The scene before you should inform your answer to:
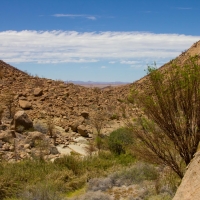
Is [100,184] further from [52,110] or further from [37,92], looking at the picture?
[37,92]

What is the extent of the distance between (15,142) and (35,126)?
3599 mm

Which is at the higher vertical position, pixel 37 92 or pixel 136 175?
pixel 37 92

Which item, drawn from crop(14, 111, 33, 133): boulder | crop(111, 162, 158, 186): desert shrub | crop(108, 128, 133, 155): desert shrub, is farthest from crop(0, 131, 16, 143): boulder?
crop(111, 162, 158, 186): desert shrub

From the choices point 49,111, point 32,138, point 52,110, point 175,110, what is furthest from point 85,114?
point 175,110

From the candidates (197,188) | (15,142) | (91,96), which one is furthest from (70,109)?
(197,188)

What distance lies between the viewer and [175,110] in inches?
371

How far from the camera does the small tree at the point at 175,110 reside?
30.1 feet

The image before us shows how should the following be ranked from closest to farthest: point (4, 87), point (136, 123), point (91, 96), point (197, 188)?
point (197, 188)
point (136, 123)
point (4, 87)
point (91, 96)

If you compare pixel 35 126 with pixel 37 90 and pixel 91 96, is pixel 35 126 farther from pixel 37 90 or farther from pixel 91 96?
pixel 91 96

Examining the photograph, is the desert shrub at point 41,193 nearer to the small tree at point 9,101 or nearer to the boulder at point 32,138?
the boulder at point 32,138

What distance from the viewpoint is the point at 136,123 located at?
418 inches

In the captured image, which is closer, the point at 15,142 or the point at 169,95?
the point at 169,95

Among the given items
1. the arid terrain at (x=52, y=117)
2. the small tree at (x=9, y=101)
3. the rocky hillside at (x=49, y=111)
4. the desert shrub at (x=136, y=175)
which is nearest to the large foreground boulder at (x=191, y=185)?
the arid terrain at (x=52, y=117)

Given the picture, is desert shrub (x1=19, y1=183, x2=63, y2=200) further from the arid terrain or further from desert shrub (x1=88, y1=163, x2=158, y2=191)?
the arid terrain
